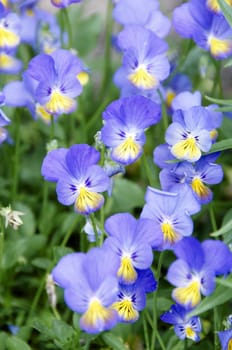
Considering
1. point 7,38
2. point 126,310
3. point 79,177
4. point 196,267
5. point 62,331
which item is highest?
point 7,38

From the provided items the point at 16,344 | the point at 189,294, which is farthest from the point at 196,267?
the point at 16,344

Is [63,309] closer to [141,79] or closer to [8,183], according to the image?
[8,183]

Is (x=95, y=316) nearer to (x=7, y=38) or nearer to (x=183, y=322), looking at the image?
(x=183, y=322)

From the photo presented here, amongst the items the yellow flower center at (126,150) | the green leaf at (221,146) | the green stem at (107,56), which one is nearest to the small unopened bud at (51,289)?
the yellow flower center at (126,150)

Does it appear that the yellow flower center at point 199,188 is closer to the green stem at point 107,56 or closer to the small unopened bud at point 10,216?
the small unopened bud at point 10,216

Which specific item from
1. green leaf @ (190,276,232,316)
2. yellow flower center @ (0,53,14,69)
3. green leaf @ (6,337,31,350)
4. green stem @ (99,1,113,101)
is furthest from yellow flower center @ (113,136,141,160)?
green stem @ (99,1,113,101)

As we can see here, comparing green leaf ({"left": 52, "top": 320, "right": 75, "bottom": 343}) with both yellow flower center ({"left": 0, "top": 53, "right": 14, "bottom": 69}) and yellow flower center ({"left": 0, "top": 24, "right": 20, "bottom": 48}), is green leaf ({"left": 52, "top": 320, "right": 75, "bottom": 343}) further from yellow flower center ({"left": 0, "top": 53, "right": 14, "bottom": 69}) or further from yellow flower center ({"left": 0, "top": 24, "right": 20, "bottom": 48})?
yellow flower center ({"left": 0, "top": 53, "right": 14, "bottom": 69})

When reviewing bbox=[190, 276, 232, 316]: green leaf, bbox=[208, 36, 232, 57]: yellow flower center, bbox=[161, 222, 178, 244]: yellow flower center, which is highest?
bbox=[208, 36, 232, 57]: yellow flower center
